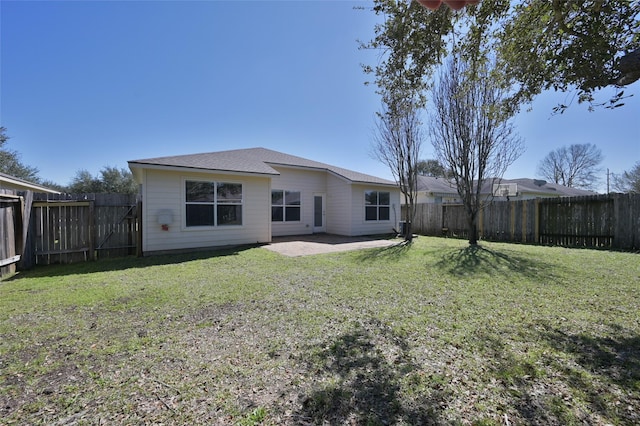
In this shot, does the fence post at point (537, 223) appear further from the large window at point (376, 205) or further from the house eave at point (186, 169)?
the house eave at point (186, 169)

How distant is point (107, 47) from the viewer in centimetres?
870

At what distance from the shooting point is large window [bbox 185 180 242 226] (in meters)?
9.28

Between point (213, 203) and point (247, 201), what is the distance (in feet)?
4.03

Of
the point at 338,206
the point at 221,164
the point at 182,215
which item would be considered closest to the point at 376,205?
the point at 338,206

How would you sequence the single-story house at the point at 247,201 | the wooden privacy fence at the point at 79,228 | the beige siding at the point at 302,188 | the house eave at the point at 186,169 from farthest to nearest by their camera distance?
the beige siding at the point at 302,188, the single-story house at the point at 247,201, the house eave at the point at 186,169, the wooden privacy fence at the point at 79,228

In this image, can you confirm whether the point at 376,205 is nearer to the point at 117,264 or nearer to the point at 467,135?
the point at 467,135

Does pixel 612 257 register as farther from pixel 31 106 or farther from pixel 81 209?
pixel 31 106

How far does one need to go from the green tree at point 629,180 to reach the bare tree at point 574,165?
3.92 meters

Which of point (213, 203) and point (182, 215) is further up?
point (213, 203)

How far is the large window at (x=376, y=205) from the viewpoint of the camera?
1418cm

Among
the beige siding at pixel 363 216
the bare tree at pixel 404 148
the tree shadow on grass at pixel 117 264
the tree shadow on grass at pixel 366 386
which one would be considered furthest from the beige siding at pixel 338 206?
the tree shadow on grass at pixel 366 386

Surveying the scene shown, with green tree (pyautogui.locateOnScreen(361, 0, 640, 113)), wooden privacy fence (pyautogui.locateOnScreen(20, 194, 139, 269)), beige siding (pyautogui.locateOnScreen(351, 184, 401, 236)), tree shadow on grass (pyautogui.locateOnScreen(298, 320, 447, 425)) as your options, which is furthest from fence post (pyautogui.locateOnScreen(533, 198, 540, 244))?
wooden privacy fence (pyautogui.locateOnScreen(20, 194, 139, 269))

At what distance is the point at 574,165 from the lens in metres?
39.2

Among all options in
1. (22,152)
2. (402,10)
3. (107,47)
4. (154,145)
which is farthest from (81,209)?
(22,152)
